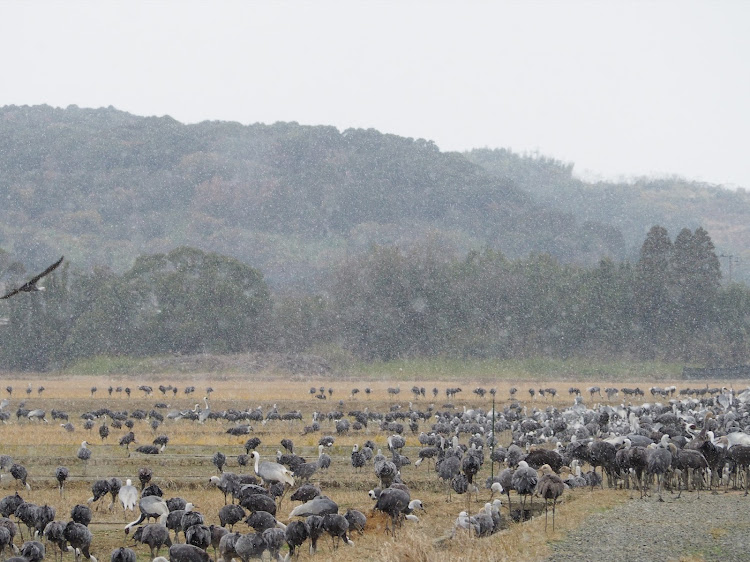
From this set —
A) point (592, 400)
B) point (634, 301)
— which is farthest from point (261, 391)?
point (634, 301)

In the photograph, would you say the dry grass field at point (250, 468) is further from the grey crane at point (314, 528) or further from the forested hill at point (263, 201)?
the forested hill at point (263, 201)

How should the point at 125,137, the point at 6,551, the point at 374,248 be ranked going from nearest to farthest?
the point at 6,551 < the point at 374,248 < the point at 125,137

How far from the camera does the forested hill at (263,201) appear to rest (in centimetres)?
12794

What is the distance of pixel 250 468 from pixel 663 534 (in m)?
11.4

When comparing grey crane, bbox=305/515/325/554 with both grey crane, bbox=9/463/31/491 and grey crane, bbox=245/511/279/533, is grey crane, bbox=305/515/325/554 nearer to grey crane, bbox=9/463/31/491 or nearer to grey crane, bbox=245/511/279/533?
grey crane, bbox=245/511/279/533

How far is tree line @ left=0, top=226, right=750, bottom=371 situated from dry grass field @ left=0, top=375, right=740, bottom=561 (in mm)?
23136

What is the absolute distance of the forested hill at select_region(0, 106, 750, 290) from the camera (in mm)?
127938

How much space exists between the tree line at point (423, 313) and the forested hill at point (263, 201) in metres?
40.3

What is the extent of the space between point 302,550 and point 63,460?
10674 mm

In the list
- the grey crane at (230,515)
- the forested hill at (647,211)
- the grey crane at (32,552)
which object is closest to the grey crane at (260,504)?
the grey crane at (230,515)

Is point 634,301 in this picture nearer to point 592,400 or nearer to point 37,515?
point 592,400

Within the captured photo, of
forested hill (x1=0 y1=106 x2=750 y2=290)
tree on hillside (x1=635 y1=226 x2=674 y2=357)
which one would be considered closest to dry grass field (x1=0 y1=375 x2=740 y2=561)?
tree on hillside (x1=635 y1=226 x2=674 y2=357)

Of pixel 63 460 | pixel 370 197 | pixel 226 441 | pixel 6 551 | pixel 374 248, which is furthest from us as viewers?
pixel 370 197

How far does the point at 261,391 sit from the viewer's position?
46719mm
